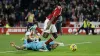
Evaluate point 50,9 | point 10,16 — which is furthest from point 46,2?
point 10,16

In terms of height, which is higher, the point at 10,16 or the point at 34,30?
the point at 10,16

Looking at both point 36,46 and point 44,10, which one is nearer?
point 36,46

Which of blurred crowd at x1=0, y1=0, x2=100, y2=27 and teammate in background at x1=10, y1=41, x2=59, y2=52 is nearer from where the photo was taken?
teammate in background at x1=10, y1=41, x2=59, y2=52

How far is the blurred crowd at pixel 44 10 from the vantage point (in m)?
41.8

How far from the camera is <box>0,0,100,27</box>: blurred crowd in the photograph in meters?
41.8

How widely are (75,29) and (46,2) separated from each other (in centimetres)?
579

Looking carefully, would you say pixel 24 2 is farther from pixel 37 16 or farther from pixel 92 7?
pixel 92 7

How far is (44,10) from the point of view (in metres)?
42.8

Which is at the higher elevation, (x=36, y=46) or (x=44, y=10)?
(x=44, y=10)

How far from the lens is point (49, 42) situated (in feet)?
53.0

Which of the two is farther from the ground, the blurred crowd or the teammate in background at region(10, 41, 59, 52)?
the blurred crowd

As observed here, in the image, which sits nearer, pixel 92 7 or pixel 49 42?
pixel 49 42

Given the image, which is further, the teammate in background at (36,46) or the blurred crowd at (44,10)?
the blurred crowd at (44,10)

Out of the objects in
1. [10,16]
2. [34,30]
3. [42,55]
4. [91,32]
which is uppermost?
[10,16]
